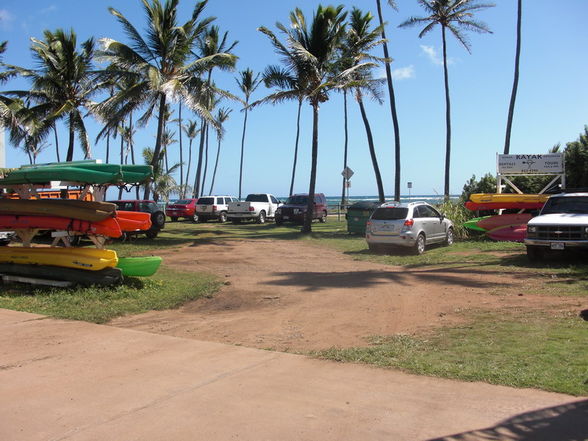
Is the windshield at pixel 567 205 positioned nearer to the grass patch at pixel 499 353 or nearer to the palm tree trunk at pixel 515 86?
the grass patch at pixel 499 353

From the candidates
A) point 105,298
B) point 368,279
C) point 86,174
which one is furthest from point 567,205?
point 86,174

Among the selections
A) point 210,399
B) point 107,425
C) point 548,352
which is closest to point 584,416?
point 548,352

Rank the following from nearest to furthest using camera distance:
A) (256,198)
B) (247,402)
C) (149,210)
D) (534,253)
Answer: (247,402) < (534,253) < (149,210) < (256,198)

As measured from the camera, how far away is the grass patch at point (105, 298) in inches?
332

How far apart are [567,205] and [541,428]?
38.3 ft

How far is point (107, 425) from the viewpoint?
414 cm

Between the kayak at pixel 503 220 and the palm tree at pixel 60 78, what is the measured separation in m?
18.3

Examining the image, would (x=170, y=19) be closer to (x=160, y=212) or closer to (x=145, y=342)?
(x=160, y=212)

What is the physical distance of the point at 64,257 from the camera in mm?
10305

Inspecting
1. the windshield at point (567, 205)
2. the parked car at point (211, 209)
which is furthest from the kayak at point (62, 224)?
the parked car at point (211, 209)

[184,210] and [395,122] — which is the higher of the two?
[395,122]

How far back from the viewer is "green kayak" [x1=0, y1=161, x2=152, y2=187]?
33.9 feet

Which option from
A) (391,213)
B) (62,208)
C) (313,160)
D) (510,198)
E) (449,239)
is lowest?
(449,239)

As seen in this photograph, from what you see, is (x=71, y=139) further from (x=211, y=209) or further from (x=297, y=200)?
(x=297, y=200)
